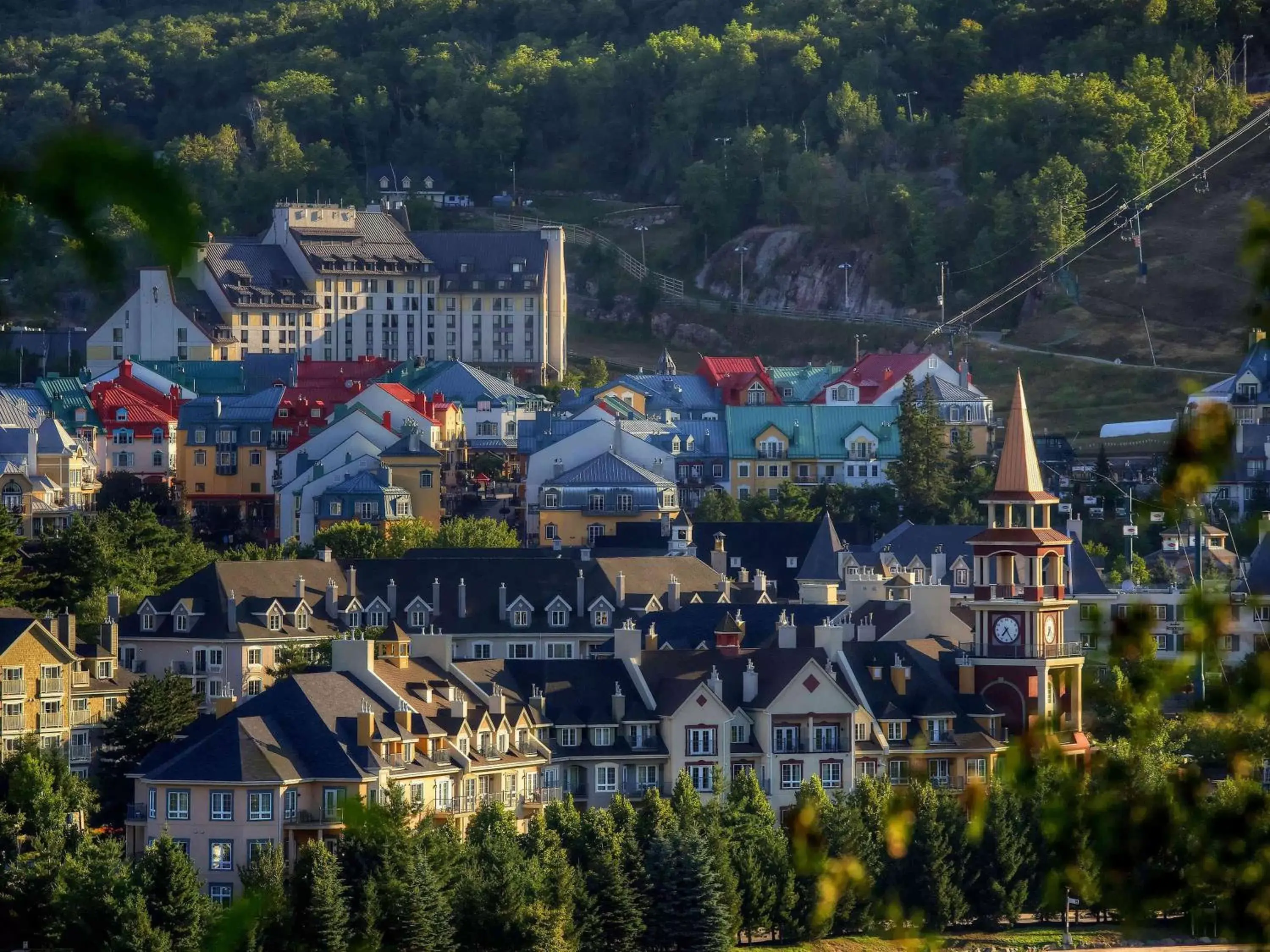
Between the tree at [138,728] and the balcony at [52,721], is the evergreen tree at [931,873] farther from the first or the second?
the balcony at [52,721]

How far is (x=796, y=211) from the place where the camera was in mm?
173250

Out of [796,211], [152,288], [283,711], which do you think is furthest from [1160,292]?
[283,711]

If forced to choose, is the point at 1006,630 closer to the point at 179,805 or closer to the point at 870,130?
the point at 179,805

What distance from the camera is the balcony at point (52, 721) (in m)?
78.6

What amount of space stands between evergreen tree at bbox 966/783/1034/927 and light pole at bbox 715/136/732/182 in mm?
106763

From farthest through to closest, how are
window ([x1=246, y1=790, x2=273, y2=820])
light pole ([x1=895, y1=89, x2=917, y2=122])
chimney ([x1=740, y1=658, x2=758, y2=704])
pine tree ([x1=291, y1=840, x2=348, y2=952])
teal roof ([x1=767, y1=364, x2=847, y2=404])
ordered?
light pole ([x1=895, y1=89, x2=917, y2=122]) < teal roof ([x1=767, y1=364, x2=847, y2=404]) < chimney ([x1=740, y1=658, x2=758, y2=704]) < window ([x1=246, y1=790, x2=273, y2=820]) < pine tree ([x1=291, y1=840, x2=348, y2=952])

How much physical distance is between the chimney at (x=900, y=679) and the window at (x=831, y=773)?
3.42m

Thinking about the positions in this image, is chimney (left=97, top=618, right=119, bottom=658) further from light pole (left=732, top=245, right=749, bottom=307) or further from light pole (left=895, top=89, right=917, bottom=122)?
light pole (left=895, top=89, right=917, bottom=122)

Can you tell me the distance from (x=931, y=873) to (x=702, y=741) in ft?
25.8

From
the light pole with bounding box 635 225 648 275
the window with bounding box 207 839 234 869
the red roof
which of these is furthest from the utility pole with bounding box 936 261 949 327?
the window with bounding box 207 839 234 869

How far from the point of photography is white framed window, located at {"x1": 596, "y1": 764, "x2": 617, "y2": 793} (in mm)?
76250

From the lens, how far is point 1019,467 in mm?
89812

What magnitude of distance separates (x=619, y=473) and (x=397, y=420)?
13209 mm

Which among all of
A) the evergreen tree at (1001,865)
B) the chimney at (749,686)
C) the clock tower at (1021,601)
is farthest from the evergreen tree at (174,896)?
the clock tower at (1021,601)
